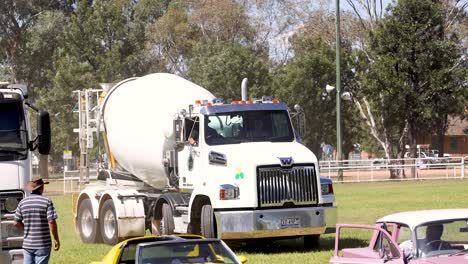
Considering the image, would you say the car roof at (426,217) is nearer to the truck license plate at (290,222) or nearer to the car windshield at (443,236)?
the car windshield at (443,236)

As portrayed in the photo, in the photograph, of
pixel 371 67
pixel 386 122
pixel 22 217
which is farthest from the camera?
pixel 386 122

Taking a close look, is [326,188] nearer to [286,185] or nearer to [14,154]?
[286,185]

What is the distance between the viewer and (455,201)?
34406 mm

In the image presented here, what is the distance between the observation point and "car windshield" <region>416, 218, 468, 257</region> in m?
13.0

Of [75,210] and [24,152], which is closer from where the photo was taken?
[24,152]

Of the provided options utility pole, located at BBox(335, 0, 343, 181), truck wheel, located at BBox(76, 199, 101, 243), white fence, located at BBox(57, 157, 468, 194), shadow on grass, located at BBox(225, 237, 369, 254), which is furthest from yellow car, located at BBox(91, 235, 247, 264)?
white fence, located at BBox(57, 157, 468, 194)

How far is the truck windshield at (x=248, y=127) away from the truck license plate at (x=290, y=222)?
6.75ft

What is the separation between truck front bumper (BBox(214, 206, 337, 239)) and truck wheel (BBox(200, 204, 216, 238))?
0.14 m

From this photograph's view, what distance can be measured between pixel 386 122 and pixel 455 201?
96.1 feet

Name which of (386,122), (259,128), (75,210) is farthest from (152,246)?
(386,122)

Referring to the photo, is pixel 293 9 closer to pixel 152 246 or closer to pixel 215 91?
pixel 215 91

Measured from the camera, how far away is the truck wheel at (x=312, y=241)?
72.0 feet

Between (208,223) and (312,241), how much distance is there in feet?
8.05

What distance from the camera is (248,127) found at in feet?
72.5
